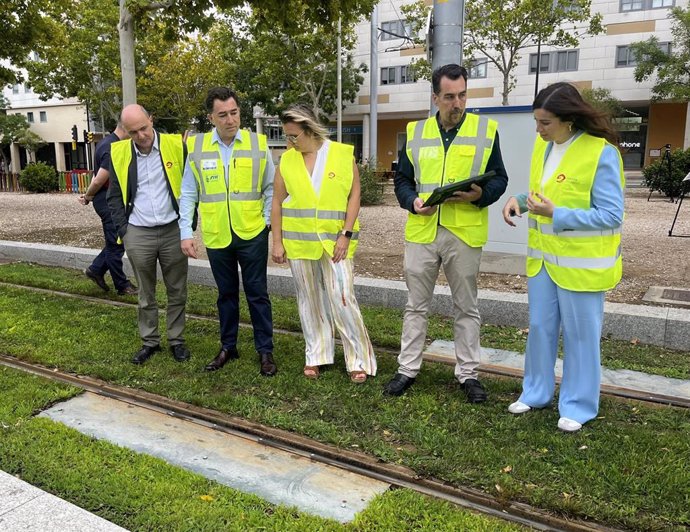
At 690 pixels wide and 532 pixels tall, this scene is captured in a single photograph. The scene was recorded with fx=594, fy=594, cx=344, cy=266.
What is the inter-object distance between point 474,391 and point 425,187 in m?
1.41

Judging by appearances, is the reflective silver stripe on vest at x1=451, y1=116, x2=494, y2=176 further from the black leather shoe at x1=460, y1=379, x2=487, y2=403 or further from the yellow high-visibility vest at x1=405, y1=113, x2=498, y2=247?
the black leather shoe at x1=460, y1=379, x2=487, y2=403

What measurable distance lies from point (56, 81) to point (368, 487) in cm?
3257

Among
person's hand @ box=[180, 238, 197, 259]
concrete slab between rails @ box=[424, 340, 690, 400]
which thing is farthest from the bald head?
concrete slab between rails @ box=[424, 340, 690, 400]

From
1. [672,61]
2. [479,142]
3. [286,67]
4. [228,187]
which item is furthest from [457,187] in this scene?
[672,61]

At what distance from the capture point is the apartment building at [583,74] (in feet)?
129

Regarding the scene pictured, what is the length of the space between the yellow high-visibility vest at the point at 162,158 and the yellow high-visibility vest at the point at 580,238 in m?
2.85

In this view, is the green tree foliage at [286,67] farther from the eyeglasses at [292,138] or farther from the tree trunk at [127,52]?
the eyeglasses at [292,138]

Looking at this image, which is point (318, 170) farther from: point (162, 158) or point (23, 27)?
point (23, 27)

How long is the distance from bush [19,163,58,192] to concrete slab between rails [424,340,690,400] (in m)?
25.3

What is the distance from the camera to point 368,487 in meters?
3.11

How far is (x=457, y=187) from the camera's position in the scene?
3.65m

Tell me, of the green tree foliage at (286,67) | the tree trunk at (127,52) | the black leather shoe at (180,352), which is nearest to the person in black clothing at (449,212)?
the black leather shoe at (180,352)

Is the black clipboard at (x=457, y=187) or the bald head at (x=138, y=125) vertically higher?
the bald head at (x=138, y=125)

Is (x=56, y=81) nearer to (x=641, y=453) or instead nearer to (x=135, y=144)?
(x=135, y=144)
